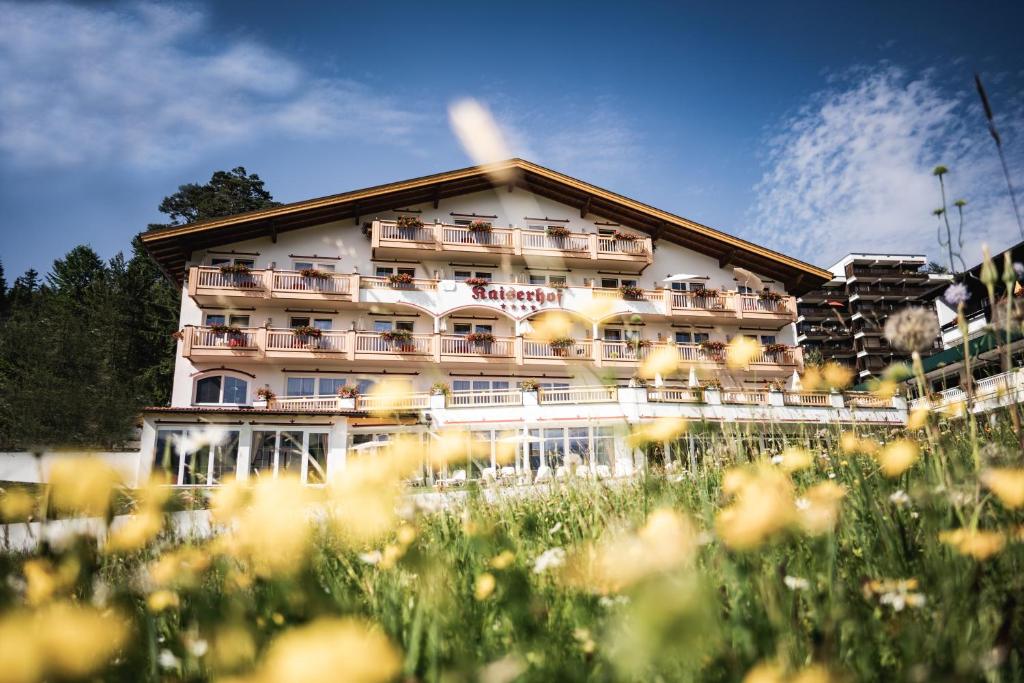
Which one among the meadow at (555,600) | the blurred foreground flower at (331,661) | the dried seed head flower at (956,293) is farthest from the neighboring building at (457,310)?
the blurred foreground flower at (331,661)

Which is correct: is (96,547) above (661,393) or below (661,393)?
below

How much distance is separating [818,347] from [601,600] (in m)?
87.1

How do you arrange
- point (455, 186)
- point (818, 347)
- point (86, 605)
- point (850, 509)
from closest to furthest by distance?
point (86, 605), point (850, 509), point (455, 186), point (818, 347)

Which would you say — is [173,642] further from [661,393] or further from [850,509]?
[661,393]

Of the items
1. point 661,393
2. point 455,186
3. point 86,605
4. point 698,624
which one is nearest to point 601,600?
point 698,624

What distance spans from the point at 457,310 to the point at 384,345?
3733 mm

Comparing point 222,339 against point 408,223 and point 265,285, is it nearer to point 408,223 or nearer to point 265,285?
point 265,285

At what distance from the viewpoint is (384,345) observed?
984 inches

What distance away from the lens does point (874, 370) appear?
245ft

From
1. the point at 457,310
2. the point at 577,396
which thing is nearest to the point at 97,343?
the point at 457,310

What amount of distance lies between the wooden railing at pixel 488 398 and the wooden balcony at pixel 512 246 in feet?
24.6

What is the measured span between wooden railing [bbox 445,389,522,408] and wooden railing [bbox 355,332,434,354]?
310cm

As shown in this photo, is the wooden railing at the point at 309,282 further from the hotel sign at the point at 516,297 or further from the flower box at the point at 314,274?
the hotel sign at the point at 516,297

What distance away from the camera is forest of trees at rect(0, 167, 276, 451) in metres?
30.9
